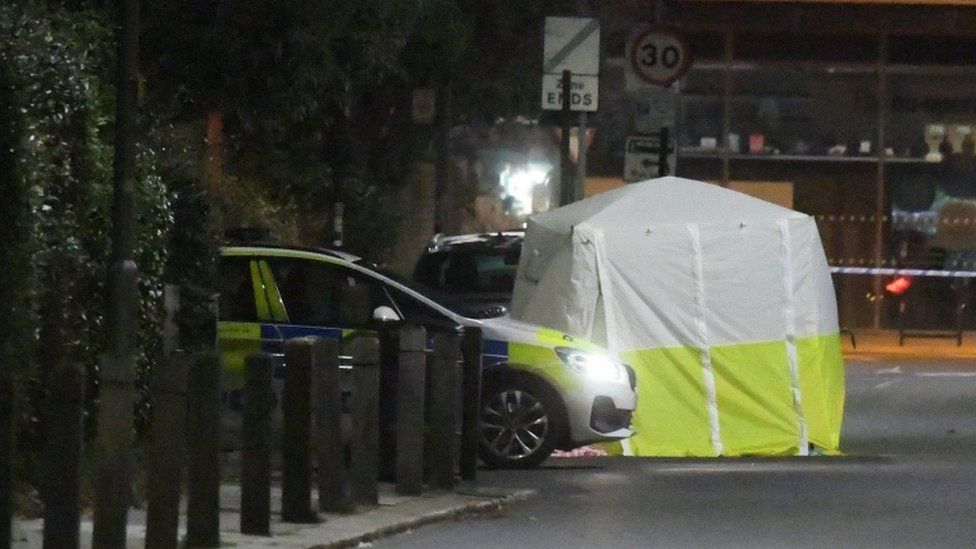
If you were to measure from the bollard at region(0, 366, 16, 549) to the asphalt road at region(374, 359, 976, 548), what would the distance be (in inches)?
118

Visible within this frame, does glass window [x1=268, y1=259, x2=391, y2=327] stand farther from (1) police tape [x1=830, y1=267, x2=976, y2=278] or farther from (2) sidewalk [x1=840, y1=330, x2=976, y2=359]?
(1) police tape [x1=830, y1=267, x2=976, y2=278]

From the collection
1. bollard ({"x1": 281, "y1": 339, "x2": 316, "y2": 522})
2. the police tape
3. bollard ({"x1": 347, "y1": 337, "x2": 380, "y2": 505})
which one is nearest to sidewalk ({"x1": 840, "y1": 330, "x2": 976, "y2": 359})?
the police tape

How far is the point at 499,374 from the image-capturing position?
15023 millimetres

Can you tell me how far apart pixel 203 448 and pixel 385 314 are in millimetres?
4797

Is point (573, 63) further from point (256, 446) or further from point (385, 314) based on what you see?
point (256, 446)

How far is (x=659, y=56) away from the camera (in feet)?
68.3

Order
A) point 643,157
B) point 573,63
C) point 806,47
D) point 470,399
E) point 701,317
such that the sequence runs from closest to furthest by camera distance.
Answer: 1. point 470,399
2. point 701,317
3. point 573,63
4. point 643,157
5. point 806,47

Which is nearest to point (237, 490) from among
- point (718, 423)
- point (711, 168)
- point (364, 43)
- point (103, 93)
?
point (103, 93)

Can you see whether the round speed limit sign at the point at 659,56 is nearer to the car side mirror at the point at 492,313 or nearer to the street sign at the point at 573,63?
the street sign at the point at 573,63

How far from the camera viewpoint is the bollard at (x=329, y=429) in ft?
37.3

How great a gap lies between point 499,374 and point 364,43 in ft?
14.9

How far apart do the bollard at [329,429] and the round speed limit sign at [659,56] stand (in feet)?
31.7

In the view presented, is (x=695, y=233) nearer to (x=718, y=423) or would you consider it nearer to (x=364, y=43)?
(x=718, y=423)

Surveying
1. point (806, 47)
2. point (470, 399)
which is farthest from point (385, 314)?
point (806, 47)
